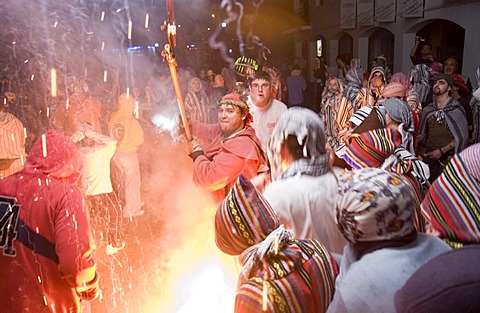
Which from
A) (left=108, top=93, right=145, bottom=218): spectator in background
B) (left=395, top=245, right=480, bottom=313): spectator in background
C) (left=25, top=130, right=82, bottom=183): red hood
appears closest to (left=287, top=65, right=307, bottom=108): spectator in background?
(left=108, top=93, right=145, bottom=218): spectator in background

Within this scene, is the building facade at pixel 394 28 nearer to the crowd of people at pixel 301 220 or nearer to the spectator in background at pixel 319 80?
the spectator in background at pixel 319 80

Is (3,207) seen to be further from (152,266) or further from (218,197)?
(152,266)

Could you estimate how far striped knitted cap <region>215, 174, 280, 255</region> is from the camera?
2012 millimetres

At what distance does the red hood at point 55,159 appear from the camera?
2789mm

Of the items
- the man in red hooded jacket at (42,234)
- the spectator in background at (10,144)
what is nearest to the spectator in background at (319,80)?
the spectator in background at (10,144)

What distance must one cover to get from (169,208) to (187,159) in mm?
1613

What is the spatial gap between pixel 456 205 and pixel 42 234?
8.17ft

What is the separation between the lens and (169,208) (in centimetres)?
689

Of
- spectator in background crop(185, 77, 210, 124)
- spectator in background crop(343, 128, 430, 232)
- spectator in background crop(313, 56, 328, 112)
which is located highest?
spectator in background crop(343, 128, 430, 232)

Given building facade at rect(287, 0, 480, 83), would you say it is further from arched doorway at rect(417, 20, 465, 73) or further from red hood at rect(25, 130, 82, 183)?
red hood at rect(25, 130, 82, 183)

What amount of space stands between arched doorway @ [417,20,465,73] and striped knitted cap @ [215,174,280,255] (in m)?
16.3

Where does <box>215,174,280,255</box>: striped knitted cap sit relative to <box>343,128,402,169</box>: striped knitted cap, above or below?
above

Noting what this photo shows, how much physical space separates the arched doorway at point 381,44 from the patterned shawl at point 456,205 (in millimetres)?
19769

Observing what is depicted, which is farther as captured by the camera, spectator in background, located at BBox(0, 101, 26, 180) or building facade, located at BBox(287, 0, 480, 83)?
building facade, located at BBox(287, 0, 480, 83)
